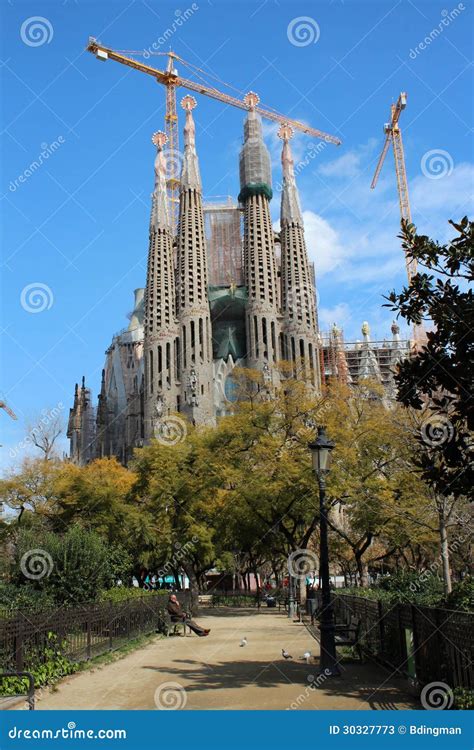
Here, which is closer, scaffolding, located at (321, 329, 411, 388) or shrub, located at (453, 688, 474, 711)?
shrub, located at (453, 688, 474, 711)

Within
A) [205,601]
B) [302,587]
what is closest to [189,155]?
[205,601]

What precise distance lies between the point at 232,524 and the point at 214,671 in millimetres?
20568

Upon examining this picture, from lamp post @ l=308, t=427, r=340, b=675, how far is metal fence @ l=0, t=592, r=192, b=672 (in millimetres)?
4332

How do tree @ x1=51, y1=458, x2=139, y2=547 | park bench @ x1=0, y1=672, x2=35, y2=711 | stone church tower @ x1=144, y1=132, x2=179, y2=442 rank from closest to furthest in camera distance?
park bench @ x1=0, y1=672, x2=35, y2=711, tree @ x1=51, y1=458, x2=139, y2=547, stone church tower @ x1=144, y1=132, x2=179, y2=442

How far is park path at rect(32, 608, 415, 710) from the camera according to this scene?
931 centimetres

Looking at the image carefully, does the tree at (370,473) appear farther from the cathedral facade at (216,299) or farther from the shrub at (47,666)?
the cathedral facade at (216,299)

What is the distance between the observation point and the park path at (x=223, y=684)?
9312 millimetres

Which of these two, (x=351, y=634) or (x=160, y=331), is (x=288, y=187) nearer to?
(x=160, y=331)

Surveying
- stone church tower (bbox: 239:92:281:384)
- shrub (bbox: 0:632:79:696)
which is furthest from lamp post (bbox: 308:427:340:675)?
stone church tower (bbox: 239:92:281:384)

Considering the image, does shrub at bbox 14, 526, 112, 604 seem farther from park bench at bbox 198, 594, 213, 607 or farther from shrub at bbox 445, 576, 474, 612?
park bench at bbox 198, 594, 213, 607

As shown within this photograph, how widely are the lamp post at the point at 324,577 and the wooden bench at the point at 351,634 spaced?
1.06m

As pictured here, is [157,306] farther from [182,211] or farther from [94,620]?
[94,620]

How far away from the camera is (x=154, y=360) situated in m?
78.9
